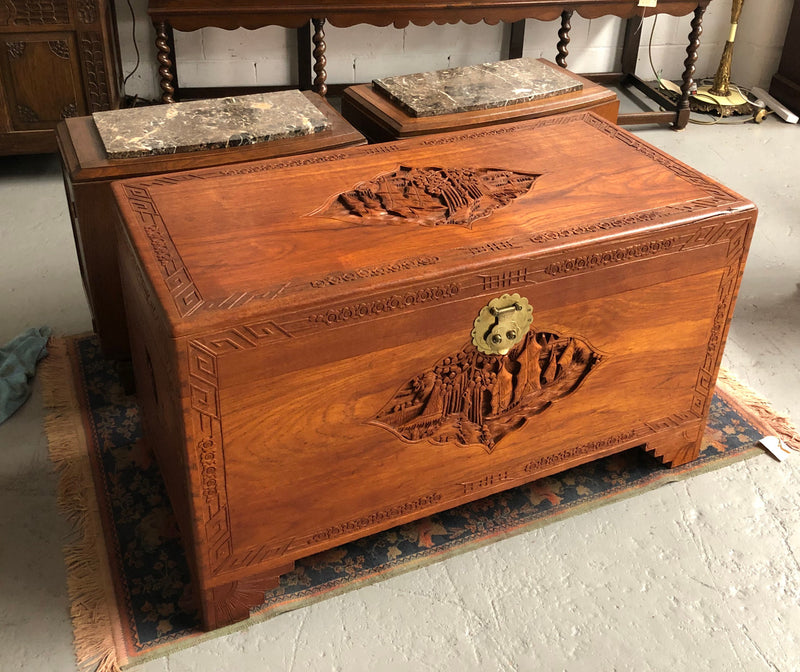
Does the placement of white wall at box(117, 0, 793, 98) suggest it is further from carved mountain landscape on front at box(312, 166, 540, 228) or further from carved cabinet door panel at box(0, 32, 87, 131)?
carved mountain landscape on front at box(312, 166, 540, 228)

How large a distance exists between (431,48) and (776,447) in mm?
2575

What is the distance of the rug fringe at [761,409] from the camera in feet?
7.11

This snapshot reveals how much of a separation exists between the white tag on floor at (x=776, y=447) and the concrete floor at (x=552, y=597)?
2 centimetres

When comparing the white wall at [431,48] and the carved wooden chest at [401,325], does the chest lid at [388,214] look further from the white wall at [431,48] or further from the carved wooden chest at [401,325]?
the white wall at [431,48]

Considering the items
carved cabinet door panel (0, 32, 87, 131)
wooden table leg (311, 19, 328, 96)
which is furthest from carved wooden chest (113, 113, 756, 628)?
carved cabinet door panel (0, 32, 87, 131)

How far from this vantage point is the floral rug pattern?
5.56 feet

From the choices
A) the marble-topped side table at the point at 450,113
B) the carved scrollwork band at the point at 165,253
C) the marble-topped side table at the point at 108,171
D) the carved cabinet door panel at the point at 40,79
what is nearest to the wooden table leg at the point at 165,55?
the carved cabinet door panel at the point at 40,79

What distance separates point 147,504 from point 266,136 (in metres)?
0.90

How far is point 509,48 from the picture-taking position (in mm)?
4055

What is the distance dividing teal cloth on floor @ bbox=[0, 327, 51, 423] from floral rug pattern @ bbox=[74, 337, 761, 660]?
150 mm

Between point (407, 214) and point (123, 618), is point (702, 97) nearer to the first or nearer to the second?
point (407, 214)

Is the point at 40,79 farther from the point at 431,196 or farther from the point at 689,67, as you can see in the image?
the point at 689,67

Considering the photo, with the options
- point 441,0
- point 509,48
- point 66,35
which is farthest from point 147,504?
point 509,48

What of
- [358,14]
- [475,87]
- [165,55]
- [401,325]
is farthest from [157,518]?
[358,14]
